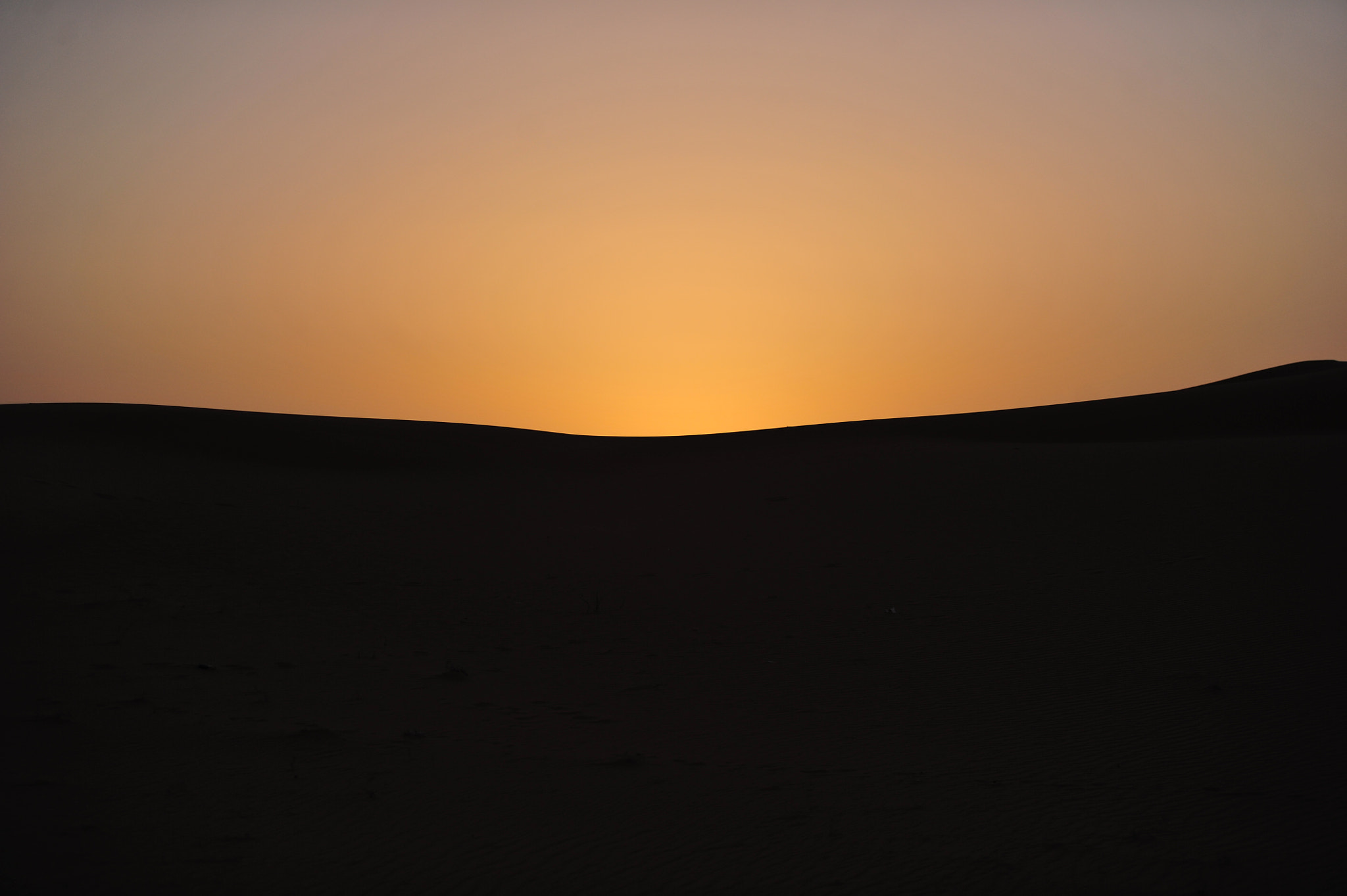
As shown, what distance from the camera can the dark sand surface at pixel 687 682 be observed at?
5852mm

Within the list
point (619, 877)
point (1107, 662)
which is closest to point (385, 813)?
point (619, 877)

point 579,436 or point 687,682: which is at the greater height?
point 579,436

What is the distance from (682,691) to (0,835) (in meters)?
5.87

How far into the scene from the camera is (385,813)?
6473 mm

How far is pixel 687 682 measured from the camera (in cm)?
1012

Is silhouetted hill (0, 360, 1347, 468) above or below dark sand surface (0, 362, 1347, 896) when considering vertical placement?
above

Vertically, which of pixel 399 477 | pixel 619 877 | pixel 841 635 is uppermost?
pixel 399 477

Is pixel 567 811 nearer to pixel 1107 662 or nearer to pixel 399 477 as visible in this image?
pixel 1107 662

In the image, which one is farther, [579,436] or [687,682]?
[579,436]

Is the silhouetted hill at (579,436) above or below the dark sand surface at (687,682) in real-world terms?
above

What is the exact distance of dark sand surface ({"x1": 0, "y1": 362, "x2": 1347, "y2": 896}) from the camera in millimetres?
5852

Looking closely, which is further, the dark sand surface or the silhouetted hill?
the silhouetted hill

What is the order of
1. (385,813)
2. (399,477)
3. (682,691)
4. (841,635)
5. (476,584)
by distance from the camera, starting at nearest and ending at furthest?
(385,813)
(682,691)
(841,635)
(476,584)
(399,477)

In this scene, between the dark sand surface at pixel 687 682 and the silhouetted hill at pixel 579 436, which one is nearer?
the dark sand surface at pixel 687 682
